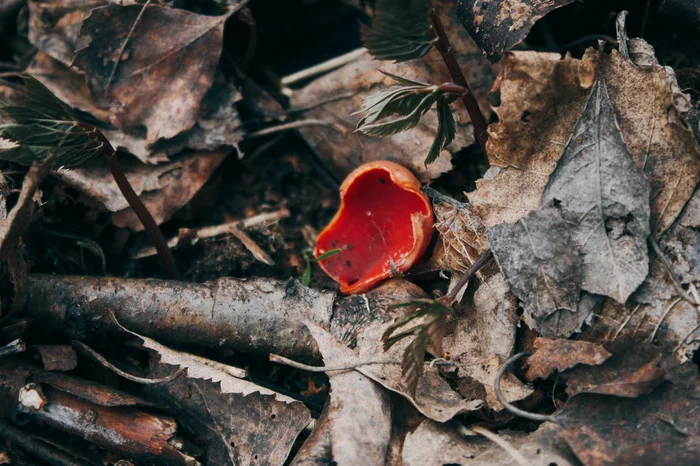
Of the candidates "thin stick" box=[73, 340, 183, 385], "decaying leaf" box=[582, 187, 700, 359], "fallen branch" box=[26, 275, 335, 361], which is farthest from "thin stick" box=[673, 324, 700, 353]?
"thin stick" box=[73, 340, 183, 385]

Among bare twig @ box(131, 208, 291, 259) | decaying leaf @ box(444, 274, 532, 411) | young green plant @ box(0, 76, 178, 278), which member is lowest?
bare twig @ box(131, 208, 291, 259)

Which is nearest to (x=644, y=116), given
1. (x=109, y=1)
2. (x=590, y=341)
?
(x=590, y=341)

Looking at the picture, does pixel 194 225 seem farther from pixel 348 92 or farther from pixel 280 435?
pixel 280 435

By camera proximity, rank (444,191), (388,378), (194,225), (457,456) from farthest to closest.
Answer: (194,225), (444,191), (388,378), (457,456)

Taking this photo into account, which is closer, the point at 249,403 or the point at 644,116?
the point at 644,116

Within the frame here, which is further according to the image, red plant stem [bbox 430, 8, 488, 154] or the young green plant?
red plant stem [bbox 430, 8, 488, 154]

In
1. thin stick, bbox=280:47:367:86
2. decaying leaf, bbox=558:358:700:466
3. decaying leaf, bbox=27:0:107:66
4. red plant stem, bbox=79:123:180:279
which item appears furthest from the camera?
thin stick, bbox=280:47:367:86

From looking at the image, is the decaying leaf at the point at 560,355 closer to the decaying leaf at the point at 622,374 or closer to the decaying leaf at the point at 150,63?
the decaying leaf at the point at 622,374

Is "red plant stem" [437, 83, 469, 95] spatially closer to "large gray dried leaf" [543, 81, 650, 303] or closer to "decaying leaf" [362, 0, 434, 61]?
"decaying leaf" [362, 0, 434, 61]
